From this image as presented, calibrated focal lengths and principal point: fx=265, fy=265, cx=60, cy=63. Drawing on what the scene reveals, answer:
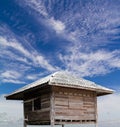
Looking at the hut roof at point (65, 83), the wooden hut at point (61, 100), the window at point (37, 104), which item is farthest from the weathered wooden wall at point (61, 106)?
the hut roof at point (65, 83)

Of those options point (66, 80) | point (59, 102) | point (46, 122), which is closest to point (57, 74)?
point (66, 80)

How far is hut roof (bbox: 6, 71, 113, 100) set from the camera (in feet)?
54.6

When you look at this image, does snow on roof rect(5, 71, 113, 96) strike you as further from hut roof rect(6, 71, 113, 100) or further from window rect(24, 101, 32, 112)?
window rect(24, 101, 32, 112)

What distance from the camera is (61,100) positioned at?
17.2m

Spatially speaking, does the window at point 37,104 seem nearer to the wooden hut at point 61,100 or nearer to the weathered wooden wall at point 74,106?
the wooden hut at point 61,100

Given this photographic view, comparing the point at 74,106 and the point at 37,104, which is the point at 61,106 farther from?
the point at 37,104

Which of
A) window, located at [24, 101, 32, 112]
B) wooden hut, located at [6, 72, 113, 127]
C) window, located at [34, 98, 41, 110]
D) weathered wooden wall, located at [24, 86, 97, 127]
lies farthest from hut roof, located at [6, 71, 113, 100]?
window, located at [34, 98, 41, 110]

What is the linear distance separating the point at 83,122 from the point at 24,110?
474cm

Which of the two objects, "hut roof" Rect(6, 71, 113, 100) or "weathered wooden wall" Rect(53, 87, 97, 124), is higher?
"hut roof" Rect(6, 71, 113, 100)

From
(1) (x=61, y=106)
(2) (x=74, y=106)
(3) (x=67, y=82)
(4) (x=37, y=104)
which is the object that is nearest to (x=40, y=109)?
(4) (x=37, y=104)

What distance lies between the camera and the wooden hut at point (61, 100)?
55.2ft

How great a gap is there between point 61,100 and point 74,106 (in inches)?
46.7

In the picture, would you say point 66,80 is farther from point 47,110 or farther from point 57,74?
point 47,110

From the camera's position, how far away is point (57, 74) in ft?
59.8
